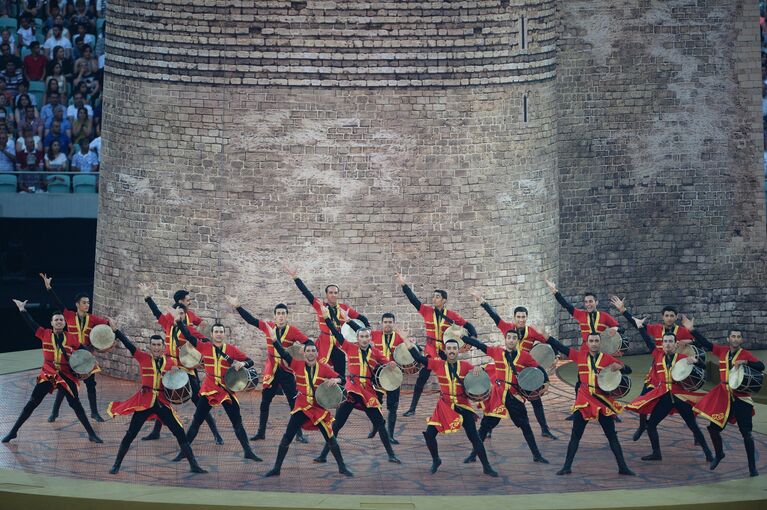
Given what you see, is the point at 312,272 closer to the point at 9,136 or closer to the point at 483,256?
the point at 483,256

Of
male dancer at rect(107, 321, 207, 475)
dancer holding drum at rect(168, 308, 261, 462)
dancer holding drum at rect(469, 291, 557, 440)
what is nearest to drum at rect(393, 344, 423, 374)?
dancer holding drum at rect(469, 291, 557, 440)

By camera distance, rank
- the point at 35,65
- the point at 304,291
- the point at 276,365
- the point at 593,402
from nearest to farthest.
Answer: the point at 593,402 → the point at 276,365 → the point at 304,291 → the point at 35,65

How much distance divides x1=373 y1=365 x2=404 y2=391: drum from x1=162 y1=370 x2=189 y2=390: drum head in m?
2.09

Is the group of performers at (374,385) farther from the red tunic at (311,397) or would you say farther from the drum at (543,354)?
the drum at (543,354)

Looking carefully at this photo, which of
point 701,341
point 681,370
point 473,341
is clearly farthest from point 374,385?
point 701,341

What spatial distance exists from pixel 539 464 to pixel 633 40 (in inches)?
306

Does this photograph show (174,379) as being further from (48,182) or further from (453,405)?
(48,182)

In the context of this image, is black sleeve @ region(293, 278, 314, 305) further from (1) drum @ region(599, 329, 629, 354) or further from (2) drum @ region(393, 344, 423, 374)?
(1) drum @ region(599, 329, 629, 354)

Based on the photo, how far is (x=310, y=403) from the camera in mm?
19953

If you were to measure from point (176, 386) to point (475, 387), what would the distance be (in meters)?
3.16

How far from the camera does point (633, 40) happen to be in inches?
1042

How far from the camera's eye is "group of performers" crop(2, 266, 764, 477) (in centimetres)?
2014

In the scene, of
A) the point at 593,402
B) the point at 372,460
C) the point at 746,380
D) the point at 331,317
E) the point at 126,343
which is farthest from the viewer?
the point at 331,317

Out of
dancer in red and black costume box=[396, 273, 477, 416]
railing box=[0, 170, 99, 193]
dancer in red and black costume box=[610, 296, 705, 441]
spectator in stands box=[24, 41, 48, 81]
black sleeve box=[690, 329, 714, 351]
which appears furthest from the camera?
spectator in stands box=[24, 41, 48, 81]
